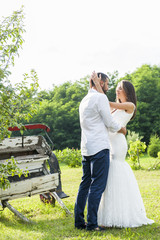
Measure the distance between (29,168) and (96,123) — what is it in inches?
67.6

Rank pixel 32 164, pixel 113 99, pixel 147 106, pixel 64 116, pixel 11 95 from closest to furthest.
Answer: pixel 11 95, pixel 32 164, pixel 147 106, pixel 64 116, pixel 113 99

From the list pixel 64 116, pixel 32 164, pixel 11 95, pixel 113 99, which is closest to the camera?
pixel 11 95

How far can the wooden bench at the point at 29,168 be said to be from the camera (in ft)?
13.8

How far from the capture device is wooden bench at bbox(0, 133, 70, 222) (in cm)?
421

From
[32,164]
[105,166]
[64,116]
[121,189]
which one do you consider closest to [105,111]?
[105,166]

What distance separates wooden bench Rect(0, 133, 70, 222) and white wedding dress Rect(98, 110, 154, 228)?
105cm

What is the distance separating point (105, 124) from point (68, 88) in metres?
36.4

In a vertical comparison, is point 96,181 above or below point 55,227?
above

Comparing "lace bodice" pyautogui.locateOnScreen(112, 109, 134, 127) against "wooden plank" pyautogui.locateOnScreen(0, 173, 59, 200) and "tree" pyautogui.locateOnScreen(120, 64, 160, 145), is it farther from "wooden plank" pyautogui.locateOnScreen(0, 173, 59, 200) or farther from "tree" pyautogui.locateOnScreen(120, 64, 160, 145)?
"tree" pyautogui.locateOnScreen(120, 64, 160, 145)

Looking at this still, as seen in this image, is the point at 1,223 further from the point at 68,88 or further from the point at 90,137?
the point at 68,88

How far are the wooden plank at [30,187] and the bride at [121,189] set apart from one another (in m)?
1.09

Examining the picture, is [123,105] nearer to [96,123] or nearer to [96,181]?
[96,123]

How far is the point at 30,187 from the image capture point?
4.35m

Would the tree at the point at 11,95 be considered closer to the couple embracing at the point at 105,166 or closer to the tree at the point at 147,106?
the couple embracing at the point at 105,166
